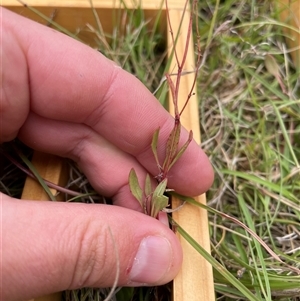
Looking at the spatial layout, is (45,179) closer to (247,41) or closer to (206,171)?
(206,171)

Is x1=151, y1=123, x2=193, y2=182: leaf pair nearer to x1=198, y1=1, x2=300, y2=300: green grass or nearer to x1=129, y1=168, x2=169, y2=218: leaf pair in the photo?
x1=129, y1=168, x2=169, y2=218: leaf pair

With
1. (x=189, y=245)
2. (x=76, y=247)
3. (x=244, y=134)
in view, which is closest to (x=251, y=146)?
(x=244, y=134)

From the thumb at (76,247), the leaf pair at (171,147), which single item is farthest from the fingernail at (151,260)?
the leaf pair at (171,147)

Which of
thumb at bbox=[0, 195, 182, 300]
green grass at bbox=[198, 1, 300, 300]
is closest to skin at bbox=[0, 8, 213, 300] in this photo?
thumb at bbox=[0, 195, 182, 300]

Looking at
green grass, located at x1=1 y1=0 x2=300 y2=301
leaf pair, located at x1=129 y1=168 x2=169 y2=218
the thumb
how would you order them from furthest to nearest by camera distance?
green grass, located at x1=1 y1=0 x2=300 y2=301
leaf pair, located at x1=129 y1=168 x2=169 y2=218
the thumb

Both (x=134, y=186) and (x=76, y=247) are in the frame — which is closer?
(x=76, y=247)

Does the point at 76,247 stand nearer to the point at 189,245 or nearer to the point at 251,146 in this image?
the point at 189,245

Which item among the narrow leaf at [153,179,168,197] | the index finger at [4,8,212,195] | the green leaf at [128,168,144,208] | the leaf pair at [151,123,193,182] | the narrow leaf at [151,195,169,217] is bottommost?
the narrow leaf at [151,195,169,217]

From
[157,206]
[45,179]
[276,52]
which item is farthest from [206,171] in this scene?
[276,52]

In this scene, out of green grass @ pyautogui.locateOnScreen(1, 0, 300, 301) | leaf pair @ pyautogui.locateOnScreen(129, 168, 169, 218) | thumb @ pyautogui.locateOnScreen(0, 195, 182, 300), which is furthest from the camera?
green grass @ pyautogui.locateOnScreen(1, 0, 300, 301)

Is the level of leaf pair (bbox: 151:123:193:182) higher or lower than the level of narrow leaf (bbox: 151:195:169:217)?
higher
